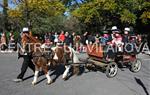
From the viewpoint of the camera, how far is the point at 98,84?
47.0 ft

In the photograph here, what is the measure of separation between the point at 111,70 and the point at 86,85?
181 cm

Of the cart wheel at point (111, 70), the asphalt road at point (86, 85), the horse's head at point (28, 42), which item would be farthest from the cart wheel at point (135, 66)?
the horse's head at point (28, 42)

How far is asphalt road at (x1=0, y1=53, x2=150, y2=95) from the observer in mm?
13117

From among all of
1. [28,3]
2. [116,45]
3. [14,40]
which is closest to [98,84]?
[116,45]

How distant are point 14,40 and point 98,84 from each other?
594 inches

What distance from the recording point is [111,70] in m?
15.7

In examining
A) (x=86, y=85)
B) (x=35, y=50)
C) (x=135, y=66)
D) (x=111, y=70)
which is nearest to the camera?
(x=35, y=50)

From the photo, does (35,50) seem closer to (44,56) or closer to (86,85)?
(44,56)

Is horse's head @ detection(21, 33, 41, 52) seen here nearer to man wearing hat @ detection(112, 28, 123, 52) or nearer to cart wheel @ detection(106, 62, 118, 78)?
cart wheel @ detection(106, 62, 118, 78)

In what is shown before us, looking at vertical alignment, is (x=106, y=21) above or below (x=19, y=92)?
above

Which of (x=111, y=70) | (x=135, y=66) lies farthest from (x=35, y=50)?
(x=135, y=66)

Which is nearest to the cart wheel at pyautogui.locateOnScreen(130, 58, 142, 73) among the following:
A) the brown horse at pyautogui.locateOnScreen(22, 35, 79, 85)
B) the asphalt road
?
the asphalt road

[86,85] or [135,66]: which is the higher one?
[135,66]

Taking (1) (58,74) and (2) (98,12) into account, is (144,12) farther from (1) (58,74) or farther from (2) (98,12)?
(1) (58,74)
